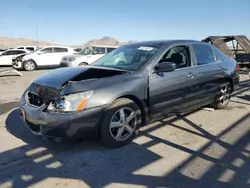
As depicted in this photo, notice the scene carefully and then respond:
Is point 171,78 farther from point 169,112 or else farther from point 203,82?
point 203,82

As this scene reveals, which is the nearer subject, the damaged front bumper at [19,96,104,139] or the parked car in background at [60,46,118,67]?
the damaged front bumper at [19,96,104,139]

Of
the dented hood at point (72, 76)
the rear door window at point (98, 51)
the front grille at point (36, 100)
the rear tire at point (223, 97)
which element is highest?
the rear door window at point (98, 51)

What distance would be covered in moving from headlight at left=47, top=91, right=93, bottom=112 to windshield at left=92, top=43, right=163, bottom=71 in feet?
3.72

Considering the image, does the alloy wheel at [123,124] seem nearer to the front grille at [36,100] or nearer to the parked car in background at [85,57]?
the front grille at [36,100]

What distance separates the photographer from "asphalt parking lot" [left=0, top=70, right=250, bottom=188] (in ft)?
10.7

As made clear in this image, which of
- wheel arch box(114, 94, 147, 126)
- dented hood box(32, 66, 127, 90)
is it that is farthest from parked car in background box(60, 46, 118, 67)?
wheel arch box(114, 94, 147, 126)

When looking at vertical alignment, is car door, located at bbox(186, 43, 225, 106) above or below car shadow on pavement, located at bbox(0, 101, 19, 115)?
above

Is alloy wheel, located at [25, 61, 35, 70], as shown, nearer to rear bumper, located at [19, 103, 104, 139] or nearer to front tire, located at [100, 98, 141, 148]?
rear bumper, located at [19, 103, 104, 139]

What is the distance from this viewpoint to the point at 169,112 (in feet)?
16.3

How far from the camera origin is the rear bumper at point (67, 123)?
3.74 m

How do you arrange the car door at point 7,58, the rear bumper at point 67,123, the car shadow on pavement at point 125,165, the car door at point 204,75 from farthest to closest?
the car door at point 7,58, the car door at point 204,75, the rear bumper at point 67,123, the car shadow on pavement at point 125,165

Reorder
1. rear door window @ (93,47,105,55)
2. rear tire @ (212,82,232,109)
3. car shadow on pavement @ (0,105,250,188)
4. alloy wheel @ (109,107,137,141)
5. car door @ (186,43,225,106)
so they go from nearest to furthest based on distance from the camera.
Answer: car shadow on pavement @ (0,105,250,188), alloy wheel @ (109,107,137,141), car door @ (186,43,225,106), rear tire @ (212,82,232,109), rear door window @ (93,47,105,55)

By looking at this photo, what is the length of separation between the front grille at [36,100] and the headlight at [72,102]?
205mm

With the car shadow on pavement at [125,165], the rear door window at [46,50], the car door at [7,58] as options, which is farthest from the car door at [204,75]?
the car door at [7,58]
